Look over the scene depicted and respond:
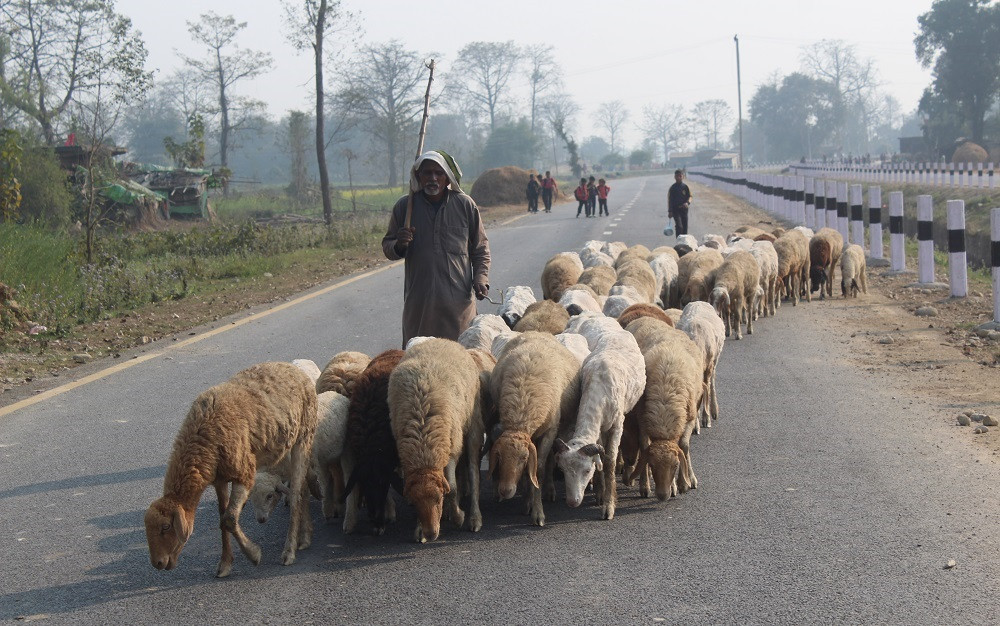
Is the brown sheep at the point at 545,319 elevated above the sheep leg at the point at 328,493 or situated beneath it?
elevated above

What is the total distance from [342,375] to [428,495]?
1.62m

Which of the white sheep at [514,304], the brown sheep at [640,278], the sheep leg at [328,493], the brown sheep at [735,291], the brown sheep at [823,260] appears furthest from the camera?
the brown sheep at [823,260]

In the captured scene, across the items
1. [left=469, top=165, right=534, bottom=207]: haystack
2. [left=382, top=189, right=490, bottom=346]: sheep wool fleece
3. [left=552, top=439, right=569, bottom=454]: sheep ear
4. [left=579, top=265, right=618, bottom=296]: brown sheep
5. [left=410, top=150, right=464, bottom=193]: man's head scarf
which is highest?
[left=469, top=165, right=534, bottom=207]: haystack

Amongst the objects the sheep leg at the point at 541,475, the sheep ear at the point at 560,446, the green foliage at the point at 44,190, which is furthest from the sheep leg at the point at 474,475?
the green foliage at the point at 44,190

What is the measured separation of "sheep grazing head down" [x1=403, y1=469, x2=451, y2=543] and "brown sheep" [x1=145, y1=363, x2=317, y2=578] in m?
0.63

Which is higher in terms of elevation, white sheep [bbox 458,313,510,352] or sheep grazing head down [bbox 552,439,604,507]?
white sheep [bbox 458,313,510,352]

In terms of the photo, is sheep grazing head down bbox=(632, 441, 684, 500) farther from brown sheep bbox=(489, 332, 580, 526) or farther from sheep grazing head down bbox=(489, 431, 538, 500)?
sheep grazing head down bbox=(489, 431, 538, 500)

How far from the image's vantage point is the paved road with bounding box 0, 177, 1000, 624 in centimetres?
478

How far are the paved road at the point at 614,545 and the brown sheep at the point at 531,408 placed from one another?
274 millimetres

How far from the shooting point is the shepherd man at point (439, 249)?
8305 millimetres

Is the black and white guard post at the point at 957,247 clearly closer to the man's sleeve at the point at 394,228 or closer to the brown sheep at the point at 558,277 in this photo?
the brown sheep at the point at 558,277

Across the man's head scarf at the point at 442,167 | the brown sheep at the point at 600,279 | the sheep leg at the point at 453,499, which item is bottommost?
the sheep leg at the point at 453,499

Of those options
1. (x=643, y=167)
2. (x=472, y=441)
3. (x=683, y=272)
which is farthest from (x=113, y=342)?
(x=643, y=167)

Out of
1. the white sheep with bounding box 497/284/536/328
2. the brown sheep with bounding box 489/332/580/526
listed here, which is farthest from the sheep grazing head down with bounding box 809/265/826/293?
the brown sheep with bounding box 489/332/580/526
